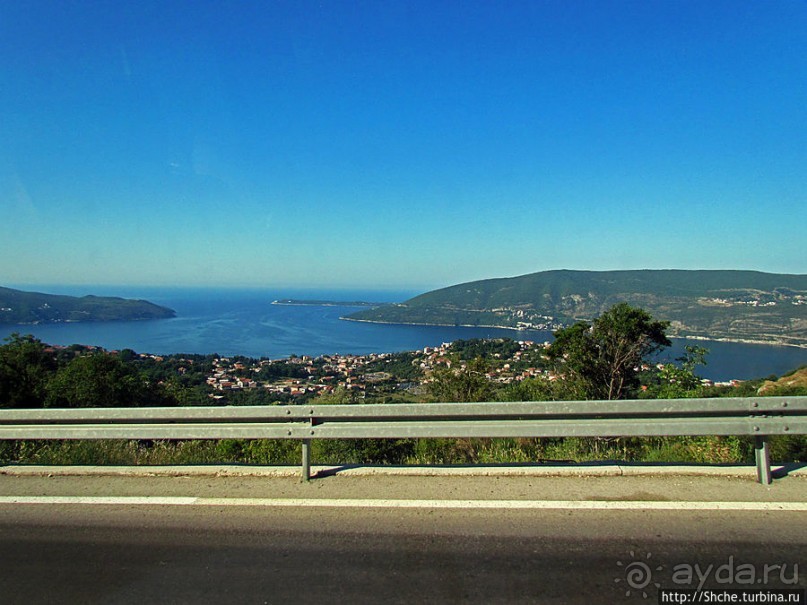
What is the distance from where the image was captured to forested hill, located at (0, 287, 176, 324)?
51.7m

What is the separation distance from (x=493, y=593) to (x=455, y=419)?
1.82 m

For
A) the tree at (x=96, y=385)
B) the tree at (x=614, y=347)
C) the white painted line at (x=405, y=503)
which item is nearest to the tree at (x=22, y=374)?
the tree at (x=96, y=385)

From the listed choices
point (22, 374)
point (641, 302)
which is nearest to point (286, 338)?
point (641, 302)

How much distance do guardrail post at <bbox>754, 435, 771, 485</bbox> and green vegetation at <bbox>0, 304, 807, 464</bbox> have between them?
3.83ft

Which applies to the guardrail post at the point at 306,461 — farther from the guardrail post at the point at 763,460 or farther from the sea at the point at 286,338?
the sea at the point at 286,338

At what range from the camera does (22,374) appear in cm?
1410

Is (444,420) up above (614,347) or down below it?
above

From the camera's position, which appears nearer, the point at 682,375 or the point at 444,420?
the point at 444,420

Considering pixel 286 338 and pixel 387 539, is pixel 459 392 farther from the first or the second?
pixel 286 338

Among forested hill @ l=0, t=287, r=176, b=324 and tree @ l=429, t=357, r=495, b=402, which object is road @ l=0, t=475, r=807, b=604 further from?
forested hill @ l=0, t=287, r=176, b=324

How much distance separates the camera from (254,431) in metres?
4.82

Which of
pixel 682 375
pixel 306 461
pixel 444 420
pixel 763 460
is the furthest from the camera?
pixel 682 375

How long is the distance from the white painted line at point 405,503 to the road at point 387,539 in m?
0.02

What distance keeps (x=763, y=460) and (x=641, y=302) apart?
184 feet
